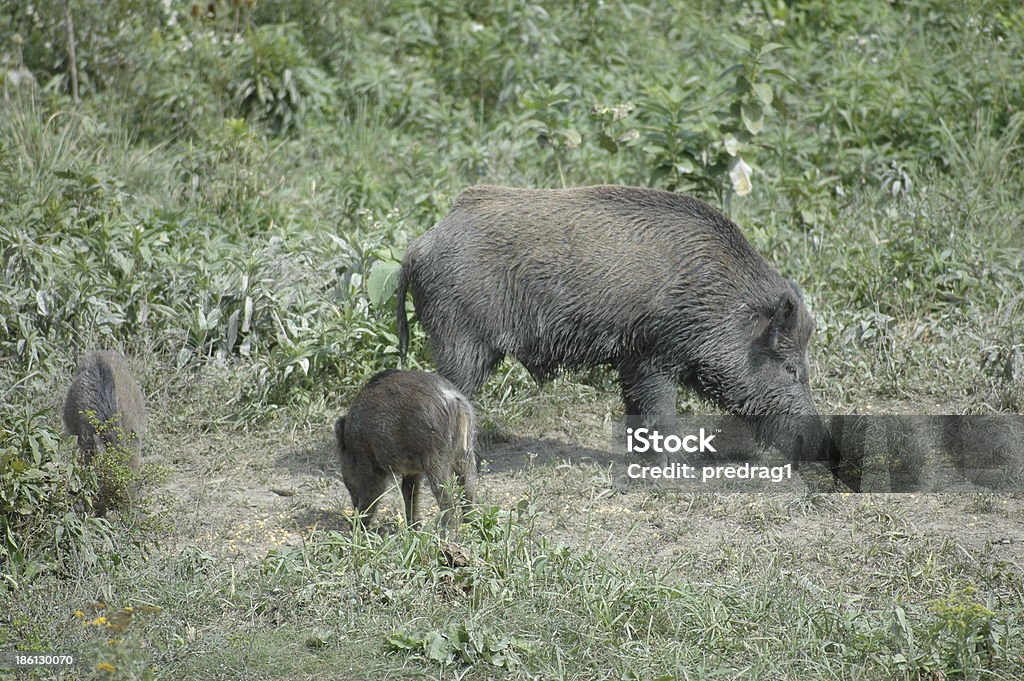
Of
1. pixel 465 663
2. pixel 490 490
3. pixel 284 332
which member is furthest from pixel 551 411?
pixel 465 663

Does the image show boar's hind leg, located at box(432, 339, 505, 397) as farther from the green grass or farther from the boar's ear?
the boar's ear

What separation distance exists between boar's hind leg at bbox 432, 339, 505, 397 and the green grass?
66cm

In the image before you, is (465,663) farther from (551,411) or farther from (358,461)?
(551,411)

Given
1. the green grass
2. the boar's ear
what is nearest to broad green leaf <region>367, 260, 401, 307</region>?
the green grass

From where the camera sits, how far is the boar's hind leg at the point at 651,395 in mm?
6750

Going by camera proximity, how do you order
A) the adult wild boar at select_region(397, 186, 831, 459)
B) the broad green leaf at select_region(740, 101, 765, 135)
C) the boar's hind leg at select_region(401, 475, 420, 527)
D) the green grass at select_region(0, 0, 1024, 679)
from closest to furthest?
the green grass at select_region(0, 0, 1024, 679), the boar's hind leg at select_region(401, 475, 420, 527), the adult wild boar at select_region(397, 186, 831, 459), the broad green leaf at select_region(740, 101, 765, 135)

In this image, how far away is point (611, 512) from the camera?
622cm

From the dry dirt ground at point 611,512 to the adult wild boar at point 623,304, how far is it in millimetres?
509

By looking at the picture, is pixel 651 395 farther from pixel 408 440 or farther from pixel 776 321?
pixel 408 440

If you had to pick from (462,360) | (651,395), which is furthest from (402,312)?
(651,395)

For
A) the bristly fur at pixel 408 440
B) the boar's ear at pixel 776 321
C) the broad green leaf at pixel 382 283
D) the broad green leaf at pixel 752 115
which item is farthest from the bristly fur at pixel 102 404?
the broad green leaf at pixel 752 115

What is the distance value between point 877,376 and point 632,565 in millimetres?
2973

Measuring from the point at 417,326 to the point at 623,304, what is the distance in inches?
59.1

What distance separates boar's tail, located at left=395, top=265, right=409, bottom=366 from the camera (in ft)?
22.0
